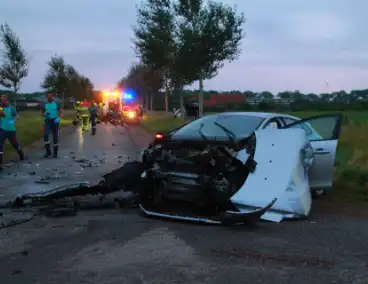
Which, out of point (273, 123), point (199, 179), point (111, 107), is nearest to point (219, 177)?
point (199, 179)

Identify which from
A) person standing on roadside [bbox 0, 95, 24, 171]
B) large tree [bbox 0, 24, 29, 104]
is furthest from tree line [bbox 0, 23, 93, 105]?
person standing on roadside [bbox 0, 95, 24, 171]

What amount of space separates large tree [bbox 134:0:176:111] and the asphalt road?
24.1m

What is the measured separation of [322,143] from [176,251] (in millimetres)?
3701

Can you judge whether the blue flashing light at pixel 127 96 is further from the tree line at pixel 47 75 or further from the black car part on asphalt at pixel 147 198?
the black car part on asphalt at pixel 147 198

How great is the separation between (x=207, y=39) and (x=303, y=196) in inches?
848

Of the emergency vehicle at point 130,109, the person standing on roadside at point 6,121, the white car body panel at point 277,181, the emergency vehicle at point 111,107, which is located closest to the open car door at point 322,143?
the white car body panel at point 277,181

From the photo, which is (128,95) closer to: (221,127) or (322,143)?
(322,143)

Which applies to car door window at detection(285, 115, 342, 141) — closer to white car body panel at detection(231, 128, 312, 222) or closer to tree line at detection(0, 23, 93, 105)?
white car body panel at detection(231, 128, 312, 222)

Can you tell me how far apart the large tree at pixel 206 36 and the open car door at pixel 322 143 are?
1923 cm

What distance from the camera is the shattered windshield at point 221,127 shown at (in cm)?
726

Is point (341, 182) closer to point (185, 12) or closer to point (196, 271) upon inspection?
point (196, 271)

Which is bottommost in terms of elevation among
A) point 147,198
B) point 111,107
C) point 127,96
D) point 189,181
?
point 147,198

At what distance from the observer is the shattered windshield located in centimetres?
726

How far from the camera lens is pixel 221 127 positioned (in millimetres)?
7535
